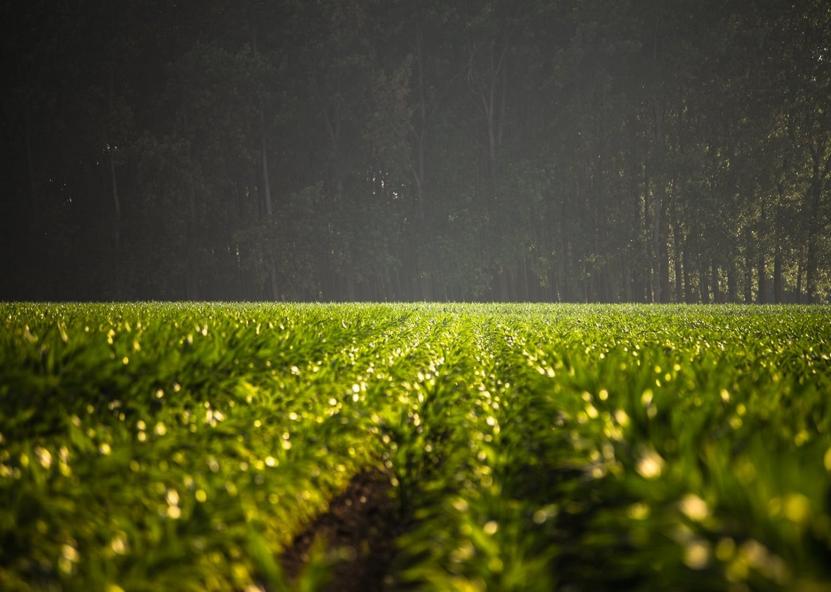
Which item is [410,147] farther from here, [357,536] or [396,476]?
[357,536]

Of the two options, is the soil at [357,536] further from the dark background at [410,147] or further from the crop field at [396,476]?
the dark background at [410,147]

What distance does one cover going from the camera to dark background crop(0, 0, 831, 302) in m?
40.8

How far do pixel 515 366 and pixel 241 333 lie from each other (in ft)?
11.2

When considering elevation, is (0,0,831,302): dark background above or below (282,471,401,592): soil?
above

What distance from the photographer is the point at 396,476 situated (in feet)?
13.5

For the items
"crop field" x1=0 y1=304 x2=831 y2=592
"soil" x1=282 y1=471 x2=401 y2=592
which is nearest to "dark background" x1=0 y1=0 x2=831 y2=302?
"crop field" x1=0 y1=304 x2=831 y2=592

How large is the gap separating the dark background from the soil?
40.5m

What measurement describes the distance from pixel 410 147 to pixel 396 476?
52.9 meters

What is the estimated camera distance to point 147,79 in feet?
173

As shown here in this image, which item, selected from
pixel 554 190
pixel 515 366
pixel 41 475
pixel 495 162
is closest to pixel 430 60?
pixel 495 162

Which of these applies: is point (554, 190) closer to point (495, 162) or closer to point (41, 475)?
point (495, 162)

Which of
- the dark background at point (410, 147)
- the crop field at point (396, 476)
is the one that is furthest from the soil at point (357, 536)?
the dark background at point (410, 147)

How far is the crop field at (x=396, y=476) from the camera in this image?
2.00 m

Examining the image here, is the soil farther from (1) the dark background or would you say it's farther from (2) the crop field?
(1) the dark background
